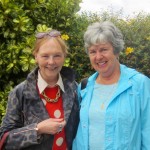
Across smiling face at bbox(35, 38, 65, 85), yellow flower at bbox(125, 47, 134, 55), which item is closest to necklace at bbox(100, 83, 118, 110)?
smiling face at bbox(35, 38, 65, 85)

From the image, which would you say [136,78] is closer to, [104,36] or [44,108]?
[104,36]

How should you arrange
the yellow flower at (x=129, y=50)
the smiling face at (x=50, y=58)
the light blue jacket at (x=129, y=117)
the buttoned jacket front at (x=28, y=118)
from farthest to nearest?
the yellow flower at (x=129, y=50) < the smiling face at (x=50, y=58) < the buttoned jacket front at (x=28, y=118) < the light blue jacket at (x=129, y=117)

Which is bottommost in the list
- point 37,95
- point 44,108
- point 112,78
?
point 44,108

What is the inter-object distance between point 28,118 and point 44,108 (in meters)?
0.17

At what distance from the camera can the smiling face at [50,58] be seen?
3.32 metres

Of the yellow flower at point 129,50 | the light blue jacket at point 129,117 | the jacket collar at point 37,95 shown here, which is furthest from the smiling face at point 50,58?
the yellow flower at point 129,50

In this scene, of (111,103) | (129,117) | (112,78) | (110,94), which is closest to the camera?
(129,117)

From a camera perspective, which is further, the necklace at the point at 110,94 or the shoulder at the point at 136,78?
the necklace at the point at 110,94

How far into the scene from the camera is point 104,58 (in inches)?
132

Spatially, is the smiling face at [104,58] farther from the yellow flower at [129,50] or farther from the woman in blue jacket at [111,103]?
the yellow flower at [129,50]

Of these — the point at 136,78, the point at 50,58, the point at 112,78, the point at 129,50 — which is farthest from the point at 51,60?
the point at 129,50

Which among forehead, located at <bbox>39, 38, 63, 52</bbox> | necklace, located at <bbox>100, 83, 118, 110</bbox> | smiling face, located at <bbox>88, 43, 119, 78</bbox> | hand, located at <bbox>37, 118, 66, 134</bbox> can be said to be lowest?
hand, located at <bbox>37, 118, 66, 134</bbox>

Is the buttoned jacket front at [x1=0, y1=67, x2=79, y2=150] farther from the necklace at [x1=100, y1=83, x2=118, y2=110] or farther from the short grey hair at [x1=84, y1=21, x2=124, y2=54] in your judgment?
the short grey hair at [x1=84, y1=21, x2=124, y2=54]

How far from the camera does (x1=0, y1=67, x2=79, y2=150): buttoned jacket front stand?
3221 millimetres
